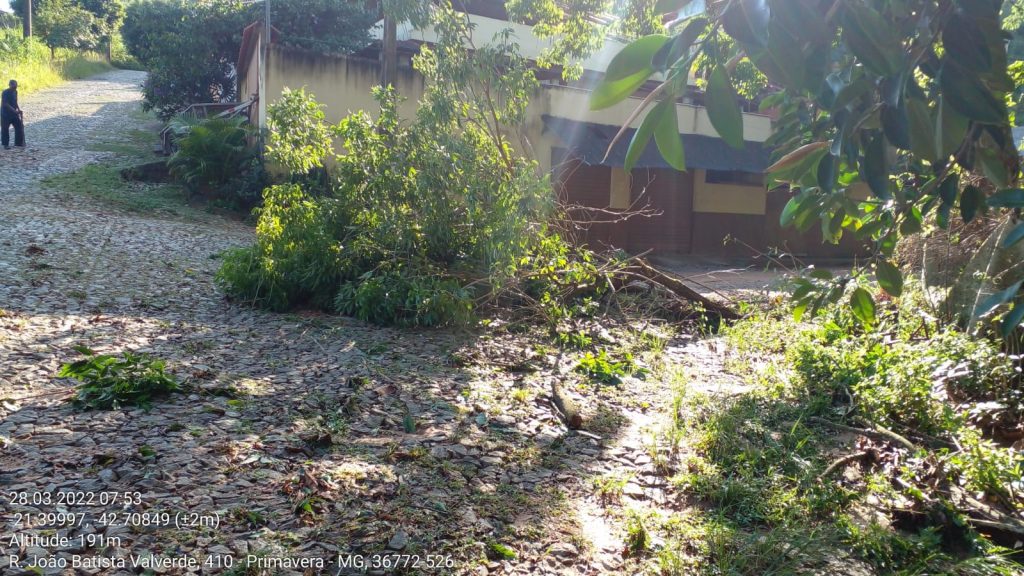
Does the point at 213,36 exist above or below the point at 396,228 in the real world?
above

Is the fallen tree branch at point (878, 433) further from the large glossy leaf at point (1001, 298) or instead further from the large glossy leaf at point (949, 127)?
the large glossy leaf at point (949, 127)

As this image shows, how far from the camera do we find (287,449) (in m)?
3.61

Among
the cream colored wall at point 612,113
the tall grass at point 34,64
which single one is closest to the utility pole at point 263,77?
the cream colored wall at point 612,113

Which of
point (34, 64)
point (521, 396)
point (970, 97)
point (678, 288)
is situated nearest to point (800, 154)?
point (970, 97)

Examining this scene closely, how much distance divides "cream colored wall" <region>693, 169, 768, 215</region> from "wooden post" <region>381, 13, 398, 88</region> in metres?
6.74

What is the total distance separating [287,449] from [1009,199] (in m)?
3.13

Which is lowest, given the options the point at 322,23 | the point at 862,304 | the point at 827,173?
the point at 862,304

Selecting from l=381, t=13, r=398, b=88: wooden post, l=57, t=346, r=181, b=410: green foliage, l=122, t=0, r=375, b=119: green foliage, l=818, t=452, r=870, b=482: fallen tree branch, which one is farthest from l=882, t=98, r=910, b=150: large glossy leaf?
l=122, t=0, r=375, b=119: green foliage

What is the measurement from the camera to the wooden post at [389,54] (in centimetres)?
1152

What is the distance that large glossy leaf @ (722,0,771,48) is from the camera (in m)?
1.55

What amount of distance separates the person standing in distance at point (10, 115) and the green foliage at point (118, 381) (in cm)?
1224

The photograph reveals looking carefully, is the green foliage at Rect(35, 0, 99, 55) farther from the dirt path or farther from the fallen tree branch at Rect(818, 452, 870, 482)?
the fallen tree branch at Rect(818, 452, 870, 482)

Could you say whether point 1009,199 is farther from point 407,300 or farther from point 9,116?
point 9,116

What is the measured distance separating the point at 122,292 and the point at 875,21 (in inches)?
256
